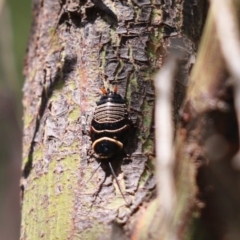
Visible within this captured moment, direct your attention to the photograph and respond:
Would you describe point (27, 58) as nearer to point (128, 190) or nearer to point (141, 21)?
point (141, 21)

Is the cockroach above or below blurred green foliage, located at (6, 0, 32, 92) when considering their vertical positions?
below

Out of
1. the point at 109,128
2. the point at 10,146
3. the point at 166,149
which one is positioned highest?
the point at 10,146

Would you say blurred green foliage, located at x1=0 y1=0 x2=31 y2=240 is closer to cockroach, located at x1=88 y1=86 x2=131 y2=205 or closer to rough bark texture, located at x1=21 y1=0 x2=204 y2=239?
rough bark texture, located at x1=21 y1=0 x2=204 y2=239

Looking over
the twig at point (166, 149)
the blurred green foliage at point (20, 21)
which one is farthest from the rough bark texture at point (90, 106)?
the blurred green foliage at point (20, 21)

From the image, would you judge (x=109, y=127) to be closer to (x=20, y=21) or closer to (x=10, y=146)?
(x=10, y=146)

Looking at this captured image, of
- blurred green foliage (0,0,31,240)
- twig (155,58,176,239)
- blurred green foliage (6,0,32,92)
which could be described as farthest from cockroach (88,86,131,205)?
blurred green foliage (6,0,32,92)

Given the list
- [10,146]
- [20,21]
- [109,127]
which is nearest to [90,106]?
[109,127]

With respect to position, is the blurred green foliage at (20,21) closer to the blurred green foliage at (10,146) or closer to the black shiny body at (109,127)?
the blurred green foliage at (10,146)
